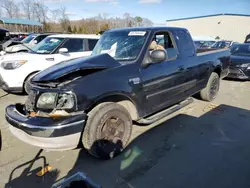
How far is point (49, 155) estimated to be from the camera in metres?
3.49

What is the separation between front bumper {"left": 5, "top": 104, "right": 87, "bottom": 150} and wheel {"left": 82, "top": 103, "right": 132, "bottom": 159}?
0.16 meters

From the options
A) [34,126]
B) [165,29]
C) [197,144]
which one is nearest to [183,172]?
[197,144]

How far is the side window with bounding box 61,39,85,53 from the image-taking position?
714cm

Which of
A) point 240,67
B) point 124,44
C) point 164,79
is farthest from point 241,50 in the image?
point 124,44

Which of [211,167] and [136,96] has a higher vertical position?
[136,96]

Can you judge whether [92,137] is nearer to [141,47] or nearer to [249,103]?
[141,47]

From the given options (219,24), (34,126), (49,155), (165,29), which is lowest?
(49,155)

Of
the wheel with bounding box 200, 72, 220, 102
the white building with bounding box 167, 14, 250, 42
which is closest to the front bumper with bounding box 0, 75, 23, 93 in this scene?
the wheel with bounding box 200, 72, 220, 102

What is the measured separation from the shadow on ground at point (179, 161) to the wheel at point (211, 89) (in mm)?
1449

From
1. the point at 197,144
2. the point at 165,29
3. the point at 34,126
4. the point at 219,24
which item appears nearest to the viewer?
the point at 34,126

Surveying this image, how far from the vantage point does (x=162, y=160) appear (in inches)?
130

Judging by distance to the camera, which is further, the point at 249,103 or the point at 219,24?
the point at 219,24

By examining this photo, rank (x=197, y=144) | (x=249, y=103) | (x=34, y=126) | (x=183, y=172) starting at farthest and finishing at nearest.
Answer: (x=249, y=103) < (x=197, y=144) < (x=183, y=172) < (x=34, y=126)

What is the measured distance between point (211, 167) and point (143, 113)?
1.32 metres
